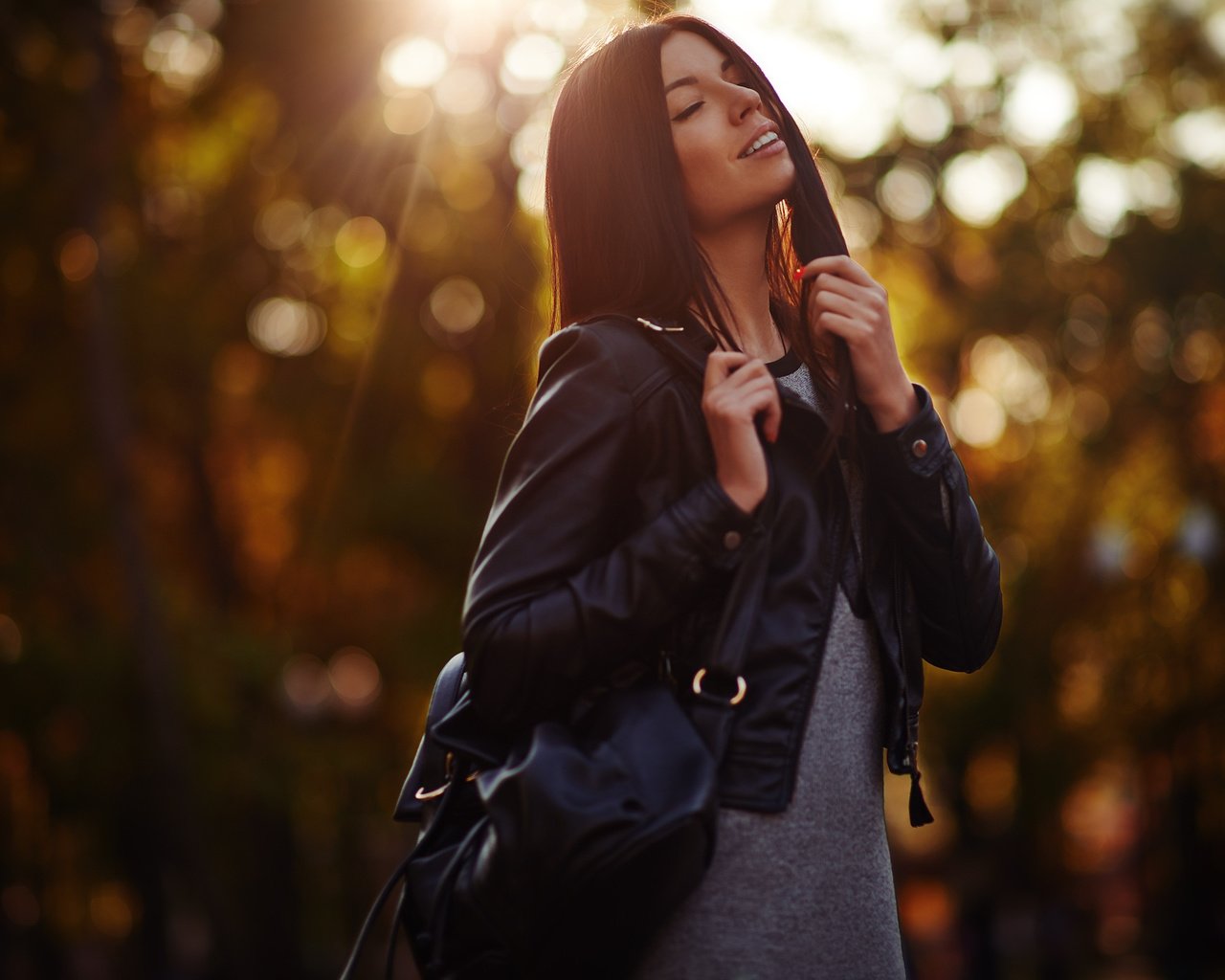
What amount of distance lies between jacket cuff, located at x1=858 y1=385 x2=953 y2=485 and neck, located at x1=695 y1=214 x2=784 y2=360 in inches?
8.6

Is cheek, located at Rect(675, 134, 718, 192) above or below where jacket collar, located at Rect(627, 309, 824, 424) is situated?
above

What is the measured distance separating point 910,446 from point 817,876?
625mm

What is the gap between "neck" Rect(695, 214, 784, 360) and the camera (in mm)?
2303

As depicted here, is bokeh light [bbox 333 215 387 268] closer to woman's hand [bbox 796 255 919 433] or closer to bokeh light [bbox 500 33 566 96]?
bokeh light [bbox 500 33 566 96]

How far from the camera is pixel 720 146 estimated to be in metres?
2.23

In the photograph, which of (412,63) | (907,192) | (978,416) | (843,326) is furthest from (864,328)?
(978,416)

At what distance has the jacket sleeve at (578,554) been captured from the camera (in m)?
1.94

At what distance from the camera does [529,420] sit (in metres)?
2.09

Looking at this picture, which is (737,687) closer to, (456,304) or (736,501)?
(736,501)

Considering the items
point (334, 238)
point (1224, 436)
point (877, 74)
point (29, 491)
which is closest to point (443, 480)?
point (334, 238)

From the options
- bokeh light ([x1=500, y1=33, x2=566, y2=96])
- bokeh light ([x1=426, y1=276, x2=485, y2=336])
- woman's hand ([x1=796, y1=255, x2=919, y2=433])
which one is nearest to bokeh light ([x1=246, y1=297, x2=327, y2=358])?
bokeh light ([x1=426, y1=276, x2=485, y2=336])

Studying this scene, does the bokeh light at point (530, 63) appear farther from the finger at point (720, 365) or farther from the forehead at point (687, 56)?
the finger at point (720, 365)

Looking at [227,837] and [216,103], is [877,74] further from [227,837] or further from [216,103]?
[227,837]

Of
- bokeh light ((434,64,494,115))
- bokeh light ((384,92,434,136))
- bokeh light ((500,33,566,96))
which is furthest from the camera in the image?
bokeh light ((384,92,434,136))
